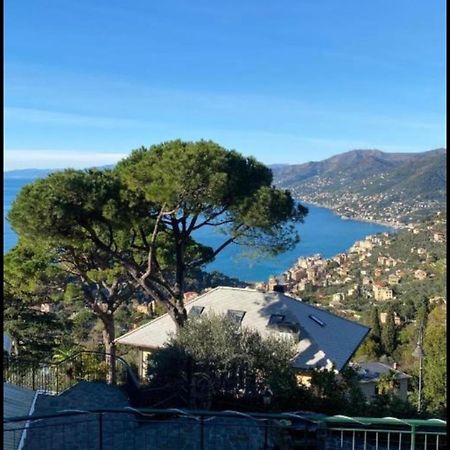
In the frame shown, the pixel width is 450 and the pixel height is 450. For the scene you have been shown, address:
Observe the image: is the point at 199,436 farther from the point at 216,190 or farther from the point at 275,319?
the point at 275,319

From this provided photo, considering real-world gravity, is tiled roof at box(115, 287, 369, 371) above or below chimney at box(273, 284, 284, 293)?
below

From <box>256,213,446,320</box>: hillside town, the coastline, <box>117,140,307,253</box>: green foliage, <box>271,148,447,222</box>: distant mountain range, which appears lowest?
<box>256,213,446,320</box>: hillside town

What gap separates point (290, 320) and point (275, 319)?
33 centimetres

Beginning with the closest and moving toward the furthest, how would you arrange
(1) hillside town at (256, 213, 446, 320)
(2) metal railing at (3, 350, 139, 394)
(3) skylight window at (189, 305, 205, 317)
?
(2) metal railing at (3, 350, 139, 394), (3) skylight window at (189, 305, 205, 317), (1) hillside town at (256, 213, 446, 320)

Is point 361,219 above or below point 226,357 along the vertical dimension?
above

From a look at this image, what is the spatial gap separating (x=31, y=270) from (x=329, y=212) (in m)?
113

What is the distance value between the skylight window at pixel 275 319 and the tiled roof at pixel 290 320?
108 millimetres

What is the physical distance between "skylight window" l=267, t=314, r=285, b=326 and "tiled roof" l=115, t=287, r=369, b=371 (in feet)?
0.35

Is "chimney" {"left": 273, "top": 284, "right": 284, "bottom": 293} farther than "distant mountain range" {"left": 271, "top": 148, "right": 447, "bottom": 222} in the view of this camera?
No

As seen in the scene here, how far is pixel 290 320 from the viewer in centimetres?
1178

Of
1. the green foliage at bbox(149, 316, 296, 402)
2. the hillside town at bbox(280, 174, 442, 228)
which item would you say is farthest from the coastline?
the green foliage at bbox(149, 316, 296, 402)

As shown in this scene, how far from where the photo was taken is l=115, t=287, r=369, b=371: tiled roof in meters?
11.1

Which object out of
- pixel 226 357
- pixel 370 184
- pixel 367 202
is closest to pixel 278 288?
pixel 226 357

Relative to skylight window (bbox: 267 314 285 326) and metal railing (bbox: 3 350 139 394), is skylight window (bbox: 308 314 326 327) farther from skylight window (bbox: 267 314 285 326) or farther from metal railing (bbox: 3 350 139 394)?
metal railing (bbox: 3 350 139 394)
